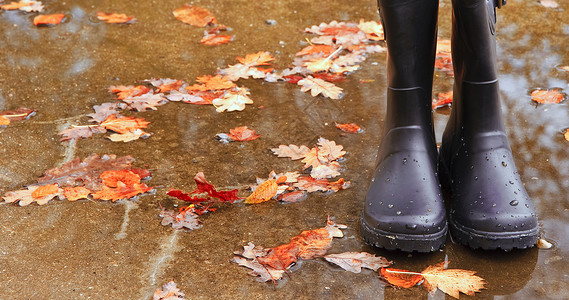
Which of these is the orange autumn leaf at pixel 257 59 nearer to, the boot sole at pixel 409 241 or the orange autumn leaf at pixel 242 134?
the orange autumn leaf at pixel 242 134

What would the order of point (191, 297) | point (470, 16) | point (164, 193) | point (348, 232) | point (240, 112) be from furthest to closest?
point (240, 112)
point (164, 193)
point (348, 232)
point (470, 16)
point (191, 297)

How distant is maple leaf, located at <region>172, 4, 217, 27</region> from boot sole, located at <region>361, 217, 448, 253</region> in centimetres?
214

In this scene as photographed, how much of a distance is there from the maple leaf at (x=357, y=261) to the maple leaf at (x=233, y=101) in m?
1.08

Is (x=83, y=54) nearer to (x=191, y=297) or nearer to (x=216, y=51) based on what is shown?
(x=216, y=51)

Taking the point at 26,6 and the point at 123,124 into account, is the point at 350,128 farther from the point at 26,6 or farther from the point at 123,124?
the point at 26,6

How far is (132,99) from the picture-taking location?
9.35ft

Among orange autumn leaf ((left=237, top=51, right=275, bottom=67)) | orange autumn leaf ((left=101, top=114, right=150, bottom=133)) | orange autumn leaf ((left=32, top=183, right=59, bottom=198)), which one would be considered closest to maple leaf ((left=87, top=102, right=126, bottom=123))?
orange autumn leaf ((left=101, top=114, right=150, bottom=133))

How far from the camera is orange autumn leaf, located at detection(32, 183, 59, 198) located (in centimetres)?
221

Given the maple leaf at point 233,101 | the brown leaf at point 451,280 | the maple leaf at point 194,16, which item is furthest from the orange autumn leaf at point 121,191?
the maple leaf at point 194,16

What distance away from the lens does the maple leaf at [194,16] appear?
369cm

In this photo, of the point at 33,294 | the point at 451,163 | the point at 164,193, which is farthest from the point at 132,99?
the point at 451,163

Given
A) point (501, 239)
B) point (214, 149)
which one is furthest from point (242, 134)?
point (501, 239)

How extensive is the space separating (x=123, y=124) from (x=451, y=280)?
4.83ft

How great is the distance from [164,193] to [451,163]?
3.13 feet
